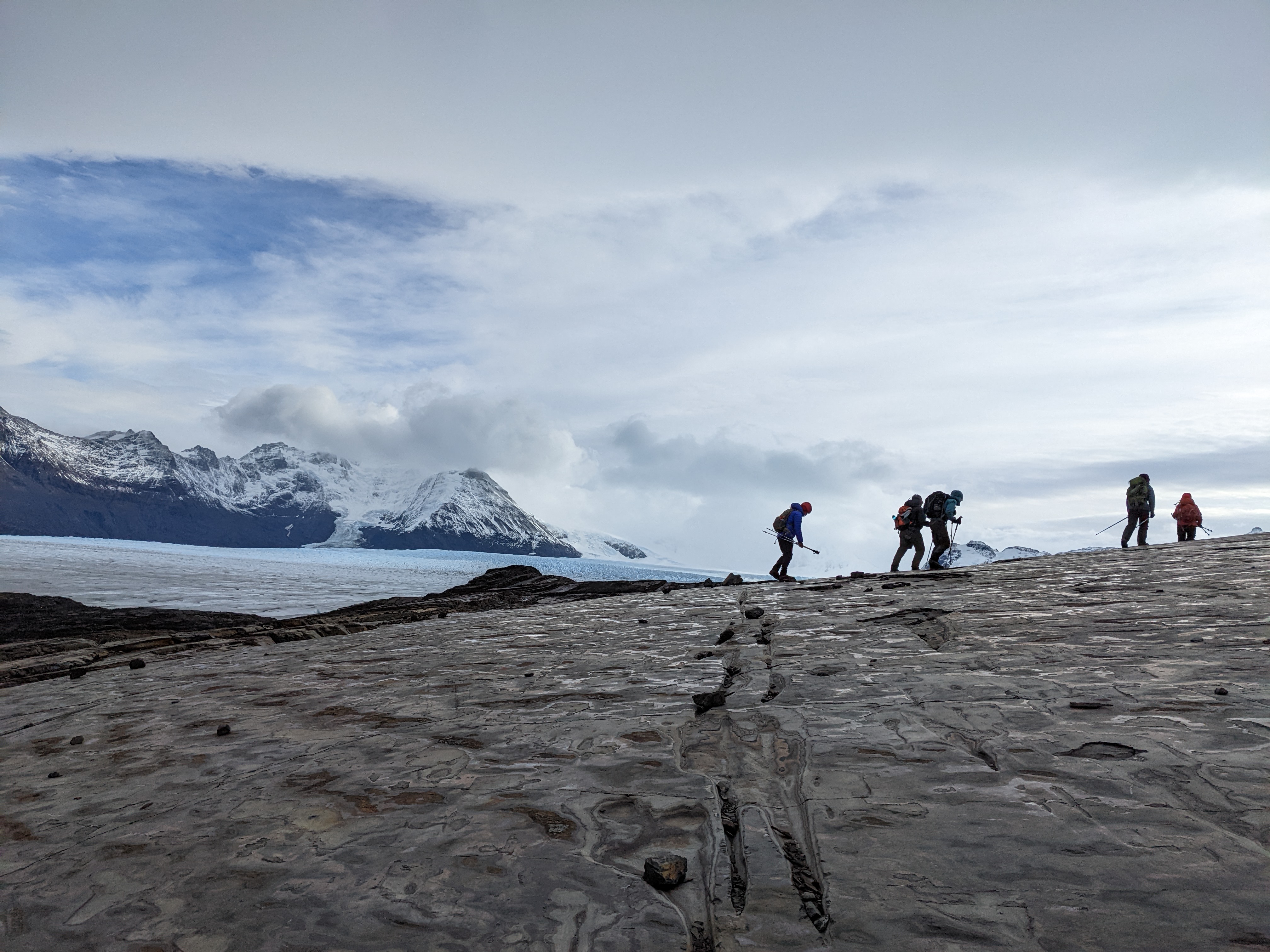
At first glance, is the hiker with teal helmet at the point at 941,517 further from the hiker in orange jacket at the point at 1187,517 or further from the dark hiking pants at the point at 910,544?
the hiker in orange jacket at the point at 1187,517

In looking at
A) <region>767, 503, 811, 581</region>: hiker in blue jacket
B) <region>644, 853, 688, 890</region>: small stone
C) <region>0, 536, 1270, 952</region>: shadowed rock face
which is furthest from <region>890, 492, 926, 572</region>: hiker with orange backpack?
<region>644, 853, 688, 890</region>: small stone

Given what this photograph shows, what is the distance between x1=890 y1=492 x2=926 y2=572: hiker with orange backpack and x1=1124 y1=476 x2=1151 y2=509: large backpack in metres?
8.34

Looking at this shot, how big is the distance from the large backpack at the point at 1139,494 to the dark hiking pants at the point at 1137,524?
15 cm

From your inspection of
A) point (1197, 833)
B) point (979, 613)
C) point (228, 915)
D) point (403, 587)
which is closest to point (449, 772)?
point (228, 915)

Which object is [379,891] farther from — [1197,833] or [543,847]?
[1197,833]

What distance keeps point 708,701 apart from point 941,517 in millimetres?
19518

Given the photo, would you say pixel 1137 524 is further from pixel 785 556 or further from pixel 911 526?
pixel 785 556

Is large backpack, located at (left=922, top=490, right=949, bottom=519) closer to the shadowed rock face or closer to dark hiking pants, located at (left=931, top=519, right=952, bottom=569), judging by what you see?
dark hiking pants, located at (left=931, top=519, right=952, bottom=569)

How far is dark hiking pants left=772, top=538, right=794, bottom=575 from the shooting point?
21797mm

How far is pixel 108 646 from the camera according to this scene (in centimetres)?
1420

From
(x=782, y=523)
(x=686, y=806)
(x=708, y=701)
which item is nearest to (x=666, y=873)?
(x=686, y=806)

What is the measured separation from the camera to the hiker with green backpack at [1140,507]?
2494 centimetres

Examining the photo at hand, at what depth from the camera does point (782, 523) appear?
21.9 m

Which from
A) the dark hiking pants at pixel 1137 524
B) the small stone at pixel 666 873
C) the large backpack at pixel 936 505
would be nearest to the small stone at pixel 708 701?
the small stone at pixel 666 873
